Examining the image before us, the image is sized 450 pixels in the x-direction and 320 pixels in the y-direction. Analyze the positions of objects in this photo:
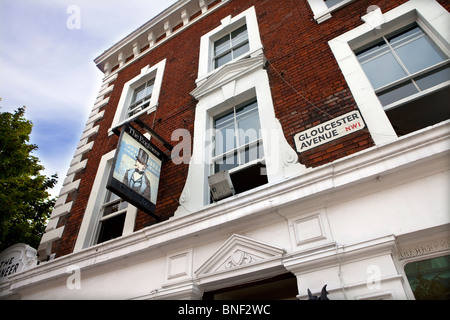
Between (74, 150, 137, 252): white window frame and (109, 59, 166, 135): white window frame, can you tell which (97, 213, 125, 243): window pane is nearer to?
→ (74, 150, 137, 252): white window frame

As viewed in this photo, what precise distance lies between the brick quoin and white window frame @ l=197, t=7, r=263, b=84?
19cm

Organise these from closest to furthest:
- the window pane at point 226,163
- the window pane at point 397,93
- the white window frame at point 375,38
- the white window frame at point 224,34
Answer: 1. the white window frame at point 375,38
2. the window pane at point 397,93
3. the window pane at point 226,163
4. the white window frame at point 224,34

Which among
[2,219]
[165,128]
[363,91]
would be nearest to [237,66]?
[165,128]

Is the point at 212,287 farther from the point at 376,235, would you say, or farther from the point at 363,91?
the point at 363,91

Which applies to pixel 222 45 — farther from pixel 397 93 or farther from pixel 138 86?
pixel 397 93

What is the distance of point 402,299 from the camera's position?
9.40 feet

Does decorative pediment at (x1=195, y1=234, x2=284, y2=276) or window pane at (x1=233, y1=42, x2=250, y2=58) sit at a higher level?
window pane at (x1=233, y1=42, x2=250, y2=58)

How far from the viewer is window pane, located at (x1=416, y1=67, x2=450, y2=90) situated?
4.30m

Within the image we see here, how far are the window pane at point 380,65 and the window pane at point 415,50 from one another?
0.45ft

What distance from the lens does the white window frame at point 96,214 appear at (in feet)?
19.9

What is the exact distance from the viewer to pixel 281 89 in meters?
5.64

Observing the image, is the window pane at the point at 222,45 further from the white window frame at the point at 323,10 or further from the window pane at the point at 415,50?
the window pane at the point at 415,50

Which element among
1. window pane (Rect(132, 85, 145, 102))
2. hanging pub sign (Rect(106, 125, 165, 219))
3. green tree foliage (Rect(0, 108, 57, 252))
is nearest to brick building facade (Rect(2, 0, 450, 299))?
hanging pub sign (Rect(106, 125, 165, 219))

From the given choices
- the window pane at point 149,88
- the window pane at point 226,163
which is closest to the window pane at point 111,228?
the window pane at point 226,163
